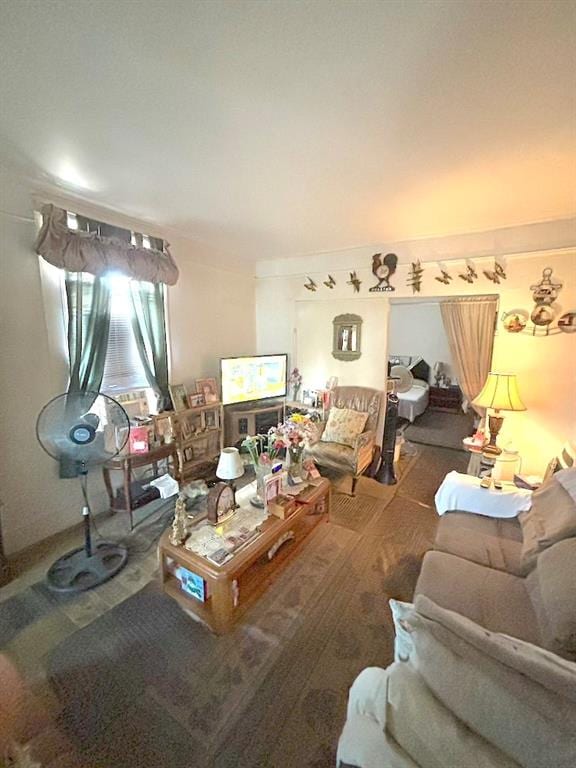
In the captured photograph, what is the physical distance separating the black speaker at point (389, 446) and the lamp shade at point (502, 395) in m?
1.06

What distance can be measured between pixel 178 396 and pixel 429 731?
9.60 feet

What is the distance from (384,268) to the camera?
3457 mm

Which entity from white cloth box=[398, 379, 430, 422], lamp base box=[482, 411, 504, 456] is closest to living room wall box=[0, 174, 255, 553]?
lamp base box=[482, 411, 504, 456]

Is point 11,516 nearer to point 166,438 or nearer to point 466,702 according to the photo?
point 166,438

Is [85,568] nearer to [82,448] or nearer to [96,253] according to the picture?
[82,448]

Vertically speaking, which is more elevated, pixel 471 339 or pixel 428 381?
pixel 471 339

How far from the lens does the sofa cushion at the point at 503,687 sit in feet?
2.19

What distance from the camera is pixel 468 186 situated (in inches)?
80.8

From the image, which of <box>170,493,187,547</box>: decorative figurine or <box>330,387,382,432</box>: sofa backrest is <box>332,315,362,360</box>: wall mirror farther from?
<box>170,493,187,547</box>: decorative figurine

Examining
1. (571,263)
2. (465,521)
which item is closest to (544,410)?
(571,263)

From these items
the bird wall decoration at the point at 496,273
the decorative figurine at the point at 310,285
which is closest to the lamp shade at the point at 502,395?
the bird wall decoration at the point at 496,273

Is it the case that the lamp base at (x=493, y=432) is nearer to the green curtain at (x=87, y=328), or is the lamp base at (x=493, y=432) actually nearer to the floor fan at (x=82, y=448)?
the floor fan at (x=82, y=448)

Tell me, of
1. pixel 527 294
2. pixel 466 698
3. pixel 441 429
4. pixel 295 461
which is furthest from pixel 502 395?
pixel 441 429

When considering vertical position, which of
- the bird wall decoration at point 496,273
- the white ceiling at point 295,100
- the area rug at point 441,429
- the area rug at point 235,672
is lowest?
the area rug at point 235,672
